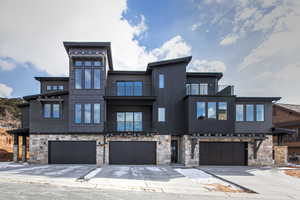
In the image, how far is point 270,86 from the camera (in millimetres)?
19891

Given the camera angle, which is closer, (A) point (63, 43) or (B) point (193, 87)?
(A) point (63, 43)

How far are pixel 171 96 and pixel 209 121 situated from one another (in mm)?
3886

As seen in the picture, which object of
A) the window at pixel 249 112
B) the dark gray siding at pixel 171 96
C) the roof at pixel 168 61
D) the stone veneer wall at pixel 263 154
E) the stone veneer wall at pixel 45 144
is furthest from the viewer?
the roof at pixel 168 61

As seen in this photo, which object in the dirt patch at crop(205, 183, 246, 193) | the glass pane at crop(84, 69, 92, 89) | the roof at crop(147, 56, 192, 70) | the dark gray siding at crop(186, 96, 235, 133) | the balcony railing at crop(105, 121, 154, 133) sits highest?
the roof at crop(147, 56, 192, 70)

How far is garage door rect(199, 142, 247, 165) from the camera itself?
1557 centimetres

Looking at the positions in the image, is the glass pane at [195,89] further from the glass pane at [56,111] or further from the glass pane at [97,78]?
the glass pane at [56,111]

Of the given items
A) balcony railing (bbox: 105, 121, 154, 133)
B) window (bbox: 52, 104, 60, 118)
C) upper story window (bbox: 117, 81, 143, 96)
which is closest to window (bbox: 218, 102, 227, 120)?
balcony railing (bbox: 105, 121, 154, 133)

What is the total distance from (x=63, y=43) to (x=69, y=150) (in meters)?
9.02

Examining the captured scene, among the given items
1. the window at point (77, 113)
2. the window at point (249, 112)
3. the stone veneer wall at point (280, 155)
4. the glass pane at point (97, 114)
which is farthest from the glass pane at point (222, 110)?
the window at point (77, 113)

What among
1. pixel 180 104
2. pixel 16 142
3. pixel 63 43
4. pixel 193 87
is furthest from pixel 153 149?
pixel 16 142

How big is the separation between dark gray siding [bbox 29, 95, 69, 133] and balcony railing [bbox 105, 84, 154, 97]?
3970mm

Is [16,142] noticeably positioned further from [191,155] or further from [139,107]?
[191,155]

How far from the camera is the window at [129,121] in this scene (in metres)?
17.0

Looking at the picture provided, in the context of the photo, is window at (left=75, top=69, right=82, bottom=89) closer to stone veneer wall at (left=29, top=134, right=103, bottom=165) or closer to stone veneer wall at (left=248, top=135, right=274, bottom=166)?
stone veneer wall at (left=29, top=134, right=103, bottom=165)
